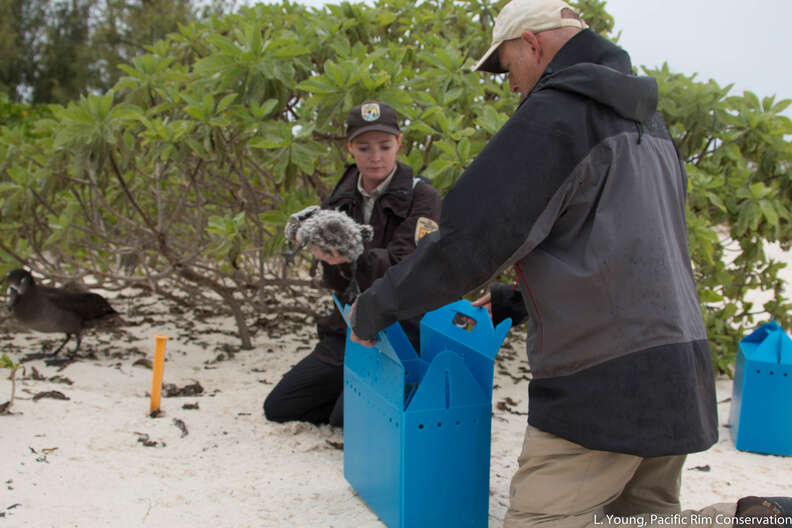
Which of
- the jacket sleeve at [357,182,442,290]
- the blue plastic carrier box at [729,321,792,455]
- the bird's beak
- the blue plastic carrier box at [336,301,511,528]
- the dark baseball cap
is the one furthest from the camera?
the bird's beak

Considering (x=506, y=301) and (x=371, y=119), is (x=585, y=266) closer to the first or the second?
(x=506, y=301)

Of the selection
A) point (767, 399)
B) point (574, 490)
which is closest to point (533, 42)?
point (574, 490)

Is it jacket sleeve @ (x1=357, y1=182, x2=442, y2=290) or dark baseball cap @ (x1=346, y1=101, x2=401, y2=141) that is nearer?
jacket sleeve @ (x1=357, y1=182, x2=442, y2=290)

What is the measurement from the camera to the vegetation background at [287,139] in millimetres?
3555

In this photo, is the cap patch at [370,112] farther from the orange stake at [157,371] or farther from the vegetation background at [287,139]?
the orange stake at [157,371]

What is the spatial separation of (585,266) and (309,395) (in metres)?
2.04

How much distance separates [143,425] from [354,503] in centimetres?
126

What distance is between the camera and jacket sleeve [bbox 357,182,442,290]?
2.78 m

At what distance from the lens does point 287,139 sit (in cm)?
348

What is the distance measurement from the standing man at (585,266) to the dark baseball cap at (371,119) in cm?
125

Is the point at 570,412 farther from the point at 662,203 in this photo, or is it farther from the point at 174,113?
the point at 174,113

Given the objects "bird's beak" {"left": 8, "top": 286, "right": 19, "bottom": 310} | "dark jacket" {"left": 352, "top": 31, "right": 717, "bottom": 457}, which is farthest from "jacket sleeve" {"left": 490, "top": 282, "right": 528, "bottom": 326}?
"bird's beak" {"left": 8, "top": 286, "right": 19, "bottom": 310}

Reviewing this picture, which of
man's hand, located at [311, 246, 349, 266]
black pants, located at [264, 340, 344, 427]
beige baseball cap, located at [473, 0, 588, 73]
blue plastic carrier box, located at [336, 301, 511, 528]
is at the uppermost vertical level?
beige baseball cap, located at [473, 0, 588, 73]

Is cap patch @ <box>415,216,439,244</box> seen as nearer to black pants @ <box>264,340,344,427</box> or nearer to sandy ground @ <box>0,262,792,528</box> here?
black pants @ <box>264,340,344,427</box>
